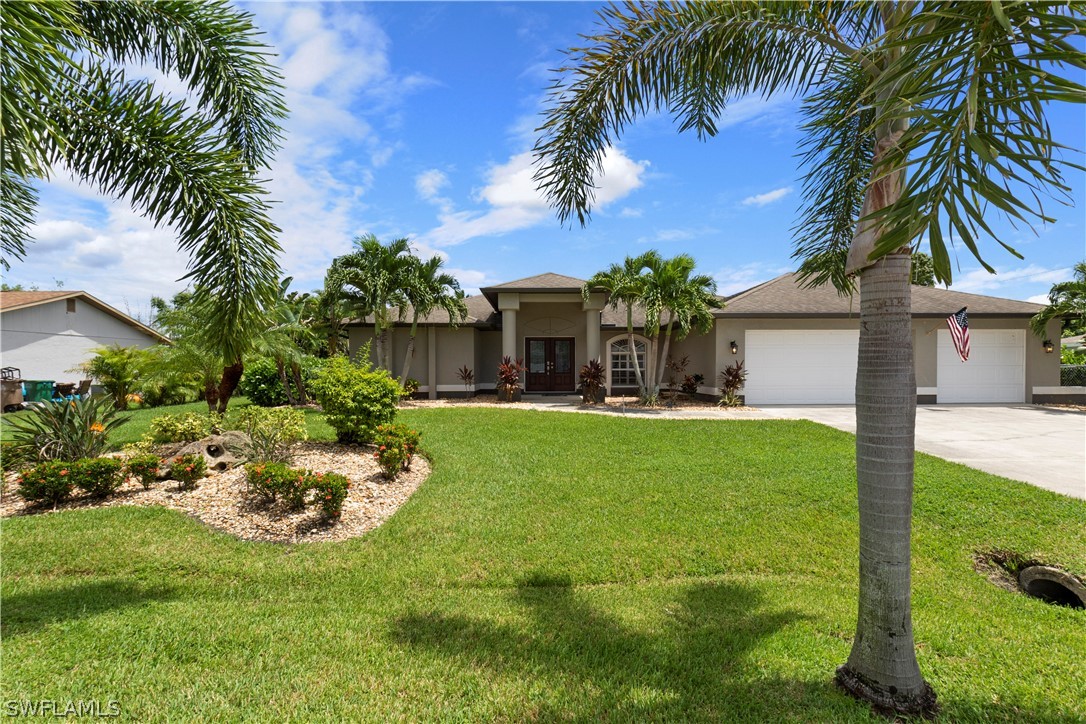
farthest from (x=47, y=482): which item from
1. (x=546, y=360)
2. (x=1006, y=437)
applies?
(x=1006, y=437)

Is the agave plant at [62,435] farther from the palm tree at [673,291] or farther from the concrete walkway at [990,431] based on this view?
the palm tree at [673,291]

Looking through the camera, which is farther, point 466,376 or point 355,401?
point 466,376

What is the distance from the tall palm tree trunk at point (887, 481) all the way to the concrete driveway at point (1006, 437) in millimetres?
6416

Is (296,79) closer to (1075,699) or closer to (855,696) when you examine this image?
(855,696)

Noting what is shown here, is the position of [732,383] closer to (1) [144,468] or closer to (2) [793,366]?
(2) [793,366]

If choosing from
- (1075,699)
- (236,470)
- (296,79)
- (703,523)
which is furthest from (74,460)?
(1075,699)

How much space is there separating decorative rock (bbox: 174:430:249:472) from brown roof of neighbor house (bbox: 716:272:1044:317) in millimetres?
13929

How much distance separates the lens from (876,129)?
9.48 ft

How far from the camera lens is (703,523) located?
234 inches

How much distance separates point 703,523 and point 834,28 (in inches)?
194

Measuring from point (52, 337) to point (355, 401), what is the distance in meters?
20.4

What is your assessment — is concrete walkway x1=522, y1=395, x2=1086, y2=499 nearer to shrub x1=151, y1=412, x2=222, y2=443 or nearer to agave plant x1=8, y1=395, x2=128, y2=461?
shrub x1=151, y1=412, x2=222, y2=443

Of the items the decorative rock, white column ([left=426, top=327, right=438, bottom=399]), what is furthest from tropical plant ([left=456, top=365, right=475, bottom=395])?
the decorative rock

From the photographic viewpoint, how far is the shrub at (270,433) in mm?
7492
